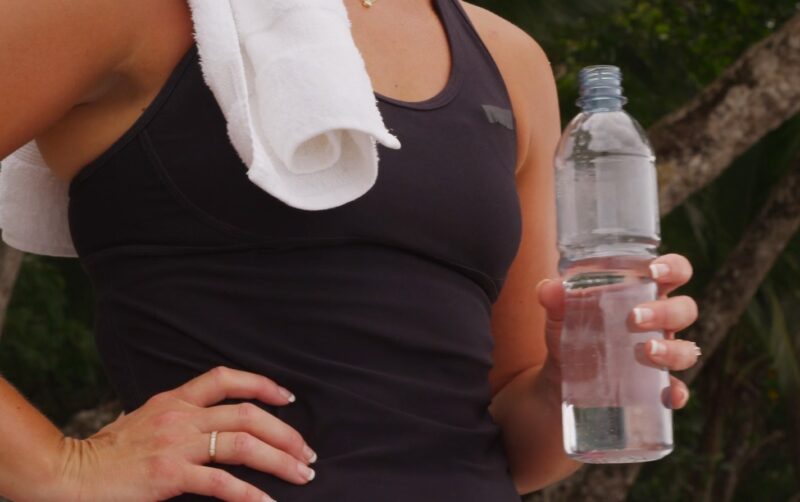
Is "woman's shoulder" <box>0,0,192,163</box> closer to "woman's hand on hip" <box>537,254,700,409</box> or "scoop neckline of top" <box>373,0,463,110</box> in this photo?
"scoop neckline of top" <box>373,0,463,110</box>

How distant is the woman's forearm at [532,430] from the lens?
2275 millimetres

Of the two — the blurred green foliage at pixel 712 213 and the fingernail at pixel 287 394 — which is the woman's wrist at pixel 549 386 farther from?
the blurred green foliage at pixel 712 213

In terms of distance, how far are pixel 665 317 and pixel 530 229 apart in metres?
0.56

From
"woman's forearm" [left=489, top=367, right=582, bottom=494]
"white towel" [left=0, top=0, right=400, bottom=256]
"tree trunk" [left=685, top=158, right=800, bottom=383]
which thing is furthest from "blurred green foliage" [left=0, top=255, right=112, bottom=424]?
"white towel" [left=0, top=0, right=400, bottom=256]

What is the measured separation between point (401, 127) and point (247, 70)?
0.26 meters

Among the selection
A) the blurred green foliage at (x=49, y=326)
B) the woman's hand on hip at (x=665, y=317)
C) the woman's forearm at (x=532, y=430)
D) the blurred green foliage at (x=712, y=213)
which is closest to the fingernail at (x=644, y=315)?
the woman's hand on hip at (x=665, y=317)

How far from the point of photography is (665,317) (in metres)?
1.95

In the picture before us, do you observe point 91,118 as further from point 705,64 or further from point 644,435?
point 705,64

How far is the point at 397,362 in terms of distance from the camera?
6.39 ft

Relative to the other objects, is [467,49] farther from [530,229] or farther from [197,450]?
[197,450]

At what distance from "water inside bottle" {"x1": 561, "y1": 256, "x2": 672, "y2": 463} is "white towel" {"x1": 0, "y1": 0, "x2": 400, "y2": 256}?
1.41 feet

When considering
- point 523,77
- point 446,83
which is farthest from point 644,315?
point 523,77

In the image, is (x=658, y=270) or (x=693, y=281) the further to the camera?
(x=693, y=281)

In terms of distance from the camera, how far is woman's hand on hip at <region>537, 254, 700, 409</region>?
1.94m
